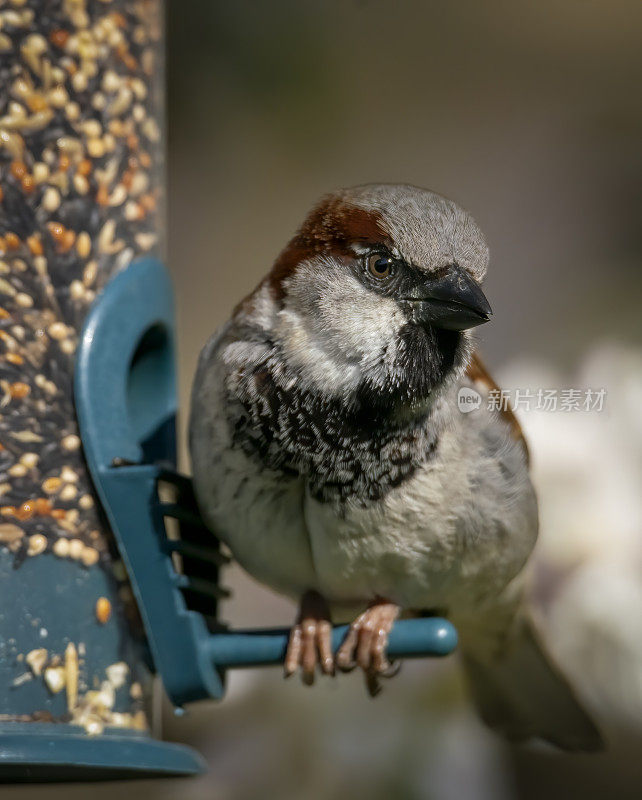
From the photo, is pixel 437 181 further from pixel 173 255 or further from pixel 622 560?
pixel 622 560

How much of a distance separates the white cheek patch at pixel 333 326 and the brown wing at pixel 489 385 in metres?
0.31

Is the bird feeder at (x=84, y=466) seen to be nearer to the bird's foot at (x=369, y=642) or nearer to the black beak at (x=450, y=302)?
the bird's foot at (x=369, y=642)

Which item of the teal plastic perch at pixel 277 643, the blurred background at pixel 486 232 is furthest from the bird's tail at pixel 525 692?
the teal plastic perch at pixel 277 643

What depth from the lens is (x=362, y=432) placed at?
204 centimetres

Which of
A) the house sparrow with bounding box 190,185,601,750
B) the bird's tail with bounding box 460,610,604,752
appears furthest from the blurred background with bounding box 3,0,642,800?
the house sparrow with bounding box 190,185,601,750

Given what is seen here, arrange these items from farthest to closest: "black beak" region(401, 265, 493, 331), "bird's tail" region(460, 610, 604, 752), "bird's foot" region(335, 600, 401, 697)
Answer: "bird's tail" region(460, 610, 604, 752), "bird's foot" region(335, 600, 401, 697), "black beak" region(401, 265, 493, 331)

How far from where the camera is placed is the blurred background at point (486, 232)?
295cm

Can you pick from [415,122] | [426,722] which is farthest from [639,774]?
[415,122]

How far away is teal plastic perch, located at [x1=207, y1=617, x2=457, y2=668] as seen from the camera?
1.93 metres

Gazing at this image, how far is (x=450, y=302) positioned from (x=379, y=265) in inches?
5.5

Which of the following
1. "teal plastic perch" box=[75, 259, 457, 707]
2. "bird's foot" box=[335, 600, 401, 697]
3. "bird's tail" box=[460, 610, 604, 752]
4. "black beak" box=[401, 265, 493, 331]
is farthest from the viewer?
"bird's tail" box=[460, 610, 604, 752]

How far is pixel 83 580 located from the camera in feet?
7.09

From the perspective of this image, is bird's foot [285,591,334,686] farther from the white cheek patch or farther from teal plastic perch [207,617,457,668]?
the white cheek patch

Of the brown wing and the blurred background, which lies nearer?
the brown wing
